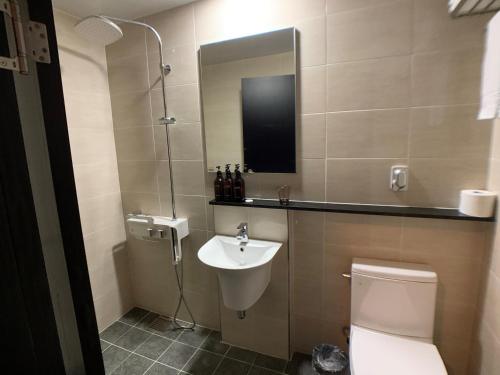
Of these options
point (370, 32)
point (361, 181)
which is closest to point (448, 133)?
point (361, 181)

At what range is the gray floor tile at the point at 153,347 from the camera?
1866 millimetres

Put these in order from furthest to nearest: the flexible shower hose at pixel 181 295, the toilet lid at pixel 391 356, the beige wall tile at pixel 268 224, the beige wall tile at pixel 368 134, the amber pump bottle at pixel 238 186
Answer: the flexible shower hose at pixel 181 295 → the amber pump bottle at pixel 238 186 → the beige wall tile at pixel 268 224 → the beige wall tile at pixel 368 134 → the toilet lid at pixel 391 356

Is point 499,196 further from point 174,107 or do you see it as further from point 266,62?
point 174,107

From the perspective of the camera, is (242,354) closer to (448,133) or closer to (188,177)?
(188,177)

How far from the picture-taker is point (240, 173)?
1.77m

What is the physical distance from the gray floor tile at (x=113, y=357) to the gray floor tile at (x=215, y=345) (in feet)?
1.80

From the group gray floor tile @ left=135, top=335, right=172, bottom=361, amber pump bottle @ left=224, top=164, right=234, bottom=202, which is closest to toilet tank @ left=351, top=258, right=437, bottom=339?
amber pump bottle @ left=224, top=164, right=234, bottom=202

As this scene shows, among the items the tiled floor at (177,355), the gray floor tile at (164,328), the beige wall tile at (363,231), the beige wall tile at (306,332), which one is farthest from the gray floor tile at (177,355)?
the beige wall tile at (363,231)

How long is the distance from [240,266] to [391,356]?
0.81 m

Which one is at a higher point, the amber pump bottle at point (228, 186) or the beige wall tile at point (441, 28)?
the beige wall tile at point (441, 28)

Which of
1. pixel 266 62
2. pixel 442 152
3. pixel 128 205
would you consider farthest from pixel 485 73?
pixel 128 205

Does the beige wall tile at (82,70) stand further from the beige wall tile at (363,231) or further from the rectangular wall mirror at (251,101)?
the beige wall tile at (363,231)

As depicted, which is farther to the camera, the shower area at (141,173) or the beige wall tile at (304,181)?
the shower area at (141,173)

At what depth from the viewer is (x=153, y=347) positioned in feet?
6.32
